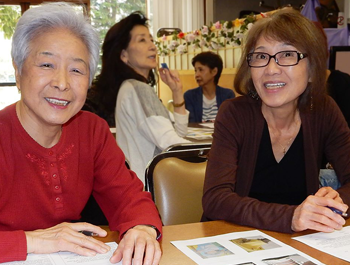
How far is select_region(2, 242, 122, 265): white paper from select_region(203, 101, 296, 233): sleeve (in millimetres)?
449

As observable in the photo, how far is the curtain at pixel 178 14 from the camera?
30.2 feet

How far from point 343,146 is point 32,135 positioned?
1171 mm

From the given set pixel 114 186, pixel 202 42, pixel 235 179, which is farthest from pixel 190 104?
pixel 114 186

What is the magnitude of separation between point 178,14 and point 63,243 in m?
8.70

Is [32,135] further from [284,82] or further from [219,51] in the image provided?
[219,51]

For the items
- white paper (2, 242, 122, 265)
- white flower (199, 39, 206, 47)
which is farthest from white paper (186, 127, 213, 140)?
white flower (199, 39, 206, 47)

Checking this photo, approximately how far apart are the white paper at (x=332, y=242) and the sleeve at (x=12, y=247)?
0.71 meters

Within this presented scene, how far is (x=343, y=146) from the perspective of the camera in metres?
1.78

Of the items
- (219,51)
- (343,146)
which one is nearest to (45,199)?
(343,146)

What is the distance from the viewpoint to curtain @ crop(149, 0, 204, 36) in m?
9.21

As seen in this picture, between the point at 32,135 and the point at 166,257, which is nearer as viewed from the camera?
the point at 166,257

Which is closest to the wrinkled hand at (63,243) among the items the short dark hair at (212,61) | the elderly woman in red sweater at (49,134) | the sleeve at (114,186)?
the elderly woman in red sweater at (49,134)

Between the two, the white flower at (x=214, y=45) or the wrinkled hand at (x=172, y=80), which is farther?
the white flower at (x=214, y=45)

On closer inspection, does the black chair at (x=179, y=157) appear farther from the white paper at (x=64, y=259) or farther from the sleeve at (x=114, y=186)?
the white paper at (x=64, y=259)
